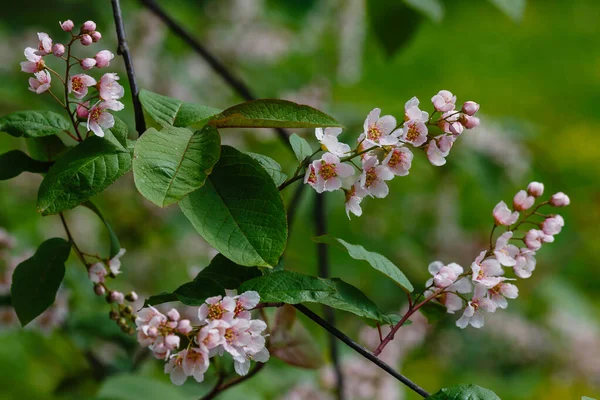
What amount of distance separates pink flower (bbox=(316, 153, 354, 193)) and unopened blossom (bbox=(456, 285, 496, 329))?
0.13 metres

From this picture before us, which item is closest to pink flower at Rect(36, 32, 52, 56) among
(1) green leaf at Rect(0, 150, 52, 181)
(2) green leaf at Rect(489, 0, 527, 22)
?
(1) green leaf at Rect(0, 150, 52, 181)

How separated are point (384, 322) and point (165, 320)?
0.16m

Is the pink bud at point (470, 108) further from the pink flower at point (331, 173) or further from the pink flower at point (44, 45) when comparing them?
the pink flower at point (44, 45)

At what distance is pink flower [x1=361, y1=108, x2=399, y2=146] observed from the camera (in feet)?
1.51

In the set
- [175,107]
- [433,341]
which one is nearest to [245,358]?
[175,107]

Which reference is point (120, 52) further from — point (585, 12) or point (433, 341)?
point (585, 12)

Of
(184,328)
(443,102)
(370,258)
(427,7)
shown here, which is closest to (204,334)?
(184,328)

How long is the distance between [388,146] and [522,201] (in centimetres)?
13

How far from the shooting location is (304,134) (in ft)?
4.52

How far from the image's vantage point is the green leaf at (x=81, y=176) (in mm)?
427

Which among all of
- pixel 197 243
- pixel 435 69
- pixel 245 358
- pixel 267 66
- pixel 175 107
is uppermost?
pixel 175 107

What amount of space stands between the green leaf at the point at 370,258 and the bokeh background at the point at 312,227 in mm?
523

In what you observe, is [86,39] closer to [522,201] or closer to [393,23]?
[522,201]

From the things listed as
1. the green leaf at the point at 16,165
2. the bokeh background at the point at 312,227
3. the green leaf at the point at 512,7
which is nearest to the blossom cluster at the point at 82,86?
the green leaf at the point at 16,165
